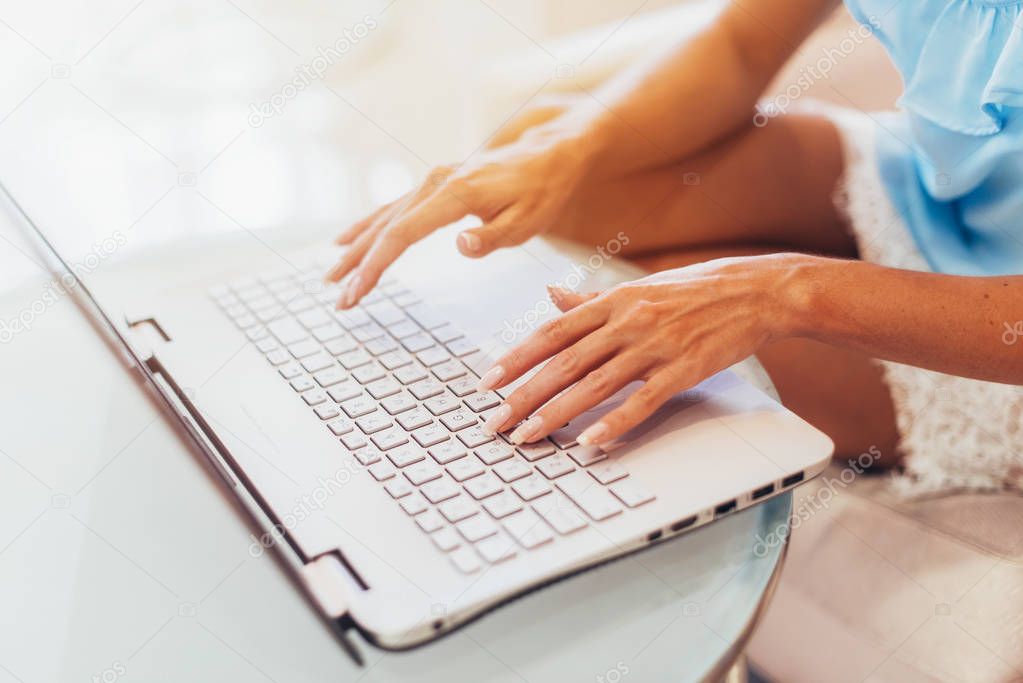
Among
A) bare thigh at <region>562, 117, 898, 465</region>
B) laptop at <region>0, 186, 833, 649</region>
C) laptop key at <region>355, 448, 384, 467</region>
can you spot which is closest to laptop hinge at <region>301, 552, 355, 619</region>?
laptop at <region>0, 186, 833, 649</region>

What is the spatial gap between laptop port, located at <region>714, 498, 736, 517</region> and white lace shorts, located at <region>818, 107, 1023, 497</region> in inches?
19.8

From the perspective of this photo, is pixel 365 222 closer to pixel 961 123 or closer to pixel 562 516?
pixel 562 516

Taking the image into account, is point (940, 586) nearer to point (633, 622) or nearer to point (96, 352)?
point (633, 622)

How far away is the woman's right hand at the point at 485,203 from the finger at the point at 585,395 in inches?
10.8

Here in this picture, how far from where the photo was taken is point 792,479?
2.18 ft

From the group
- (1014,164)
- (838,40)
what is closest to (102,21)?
(838,40)

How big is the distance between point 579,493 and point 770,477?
148 mm

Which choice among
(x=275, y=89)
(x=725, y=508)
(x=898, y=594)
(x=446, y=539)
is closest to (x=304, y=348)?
(x=446, y=539)

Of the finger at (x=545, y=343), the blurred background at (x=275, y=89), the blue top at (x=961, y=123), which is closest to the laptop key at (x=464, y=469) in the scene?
the finger at (x=545, y=343)

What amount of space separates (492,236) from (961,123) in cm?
55

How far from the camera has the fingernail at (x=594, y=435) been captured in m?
0.68

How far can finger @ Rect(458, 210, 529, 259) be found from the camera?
956 millimetres

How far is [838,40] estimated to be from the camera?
165cm

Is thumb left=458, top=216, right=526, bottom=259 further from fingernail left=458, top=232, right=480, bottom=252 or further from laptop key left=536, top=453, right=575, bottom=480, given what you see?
laptop key left=536, top=453, right=575, bottom=480
